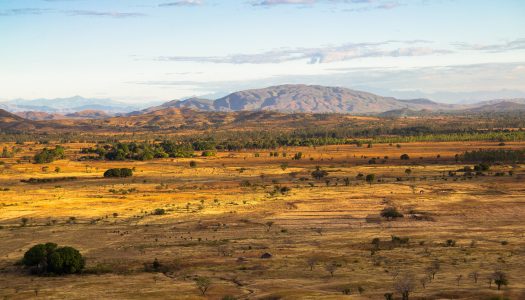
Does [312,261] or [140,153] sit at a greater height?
[140,153]

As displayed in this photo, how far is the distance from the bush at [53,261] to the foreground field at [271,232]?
90 centimetres

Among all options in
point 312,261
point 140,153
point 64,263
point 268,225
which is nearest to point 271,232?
point 268,225

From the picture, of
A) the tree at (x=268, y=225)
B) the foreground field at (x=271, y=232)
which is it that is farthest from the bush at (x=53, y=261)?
the tree at (x=268, y=225)

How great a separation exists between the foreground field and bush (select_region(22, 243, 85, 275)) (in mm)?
897

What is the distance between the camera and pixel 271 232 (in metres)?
50.2

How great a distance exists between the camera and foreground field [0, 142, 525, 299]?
33.2 m

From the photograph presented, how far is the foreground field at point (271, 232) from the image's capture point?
109ft

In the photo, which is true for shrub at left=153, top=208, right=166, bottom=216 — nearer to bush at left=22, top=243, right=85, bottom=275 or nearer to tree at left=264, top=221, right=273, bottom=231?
tree at left=264, top=221, right=273, bottom=231

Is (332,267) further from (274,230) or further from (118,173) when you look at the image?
(118,173)

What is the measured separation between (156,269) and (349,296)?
1425 centimetres

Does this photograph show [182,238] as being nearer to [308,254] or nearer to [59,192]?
[308,254]

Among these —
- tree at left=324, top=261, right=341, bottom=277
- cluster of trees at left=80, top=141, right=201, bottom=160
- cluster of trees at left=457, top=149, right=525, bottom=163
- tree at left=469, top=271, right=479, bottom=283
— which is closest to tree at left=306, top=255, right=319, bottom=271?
tree at left=324, top=261, right=341, bottom=277

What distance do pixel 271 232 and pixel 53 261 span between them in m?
18.8

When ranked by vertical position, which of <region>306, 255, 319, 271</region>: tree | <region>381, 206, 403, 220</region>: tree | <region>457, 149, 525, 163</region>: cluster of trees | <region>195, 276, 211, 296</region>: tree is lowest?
<region>457, 149, 525, 163</region>: cluster of trees
